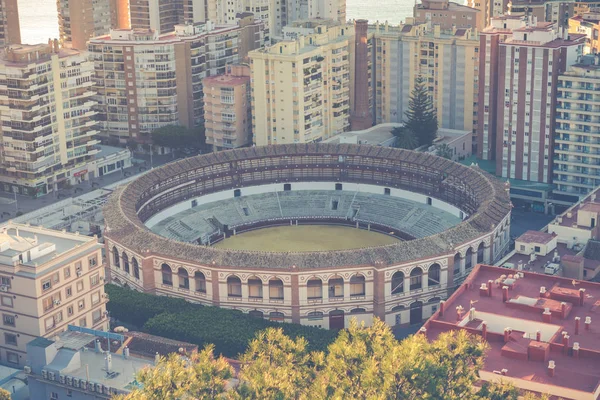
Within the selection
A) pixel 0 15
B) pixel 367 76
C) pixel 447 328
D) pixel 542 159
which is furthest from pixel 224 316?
pixel 0 15

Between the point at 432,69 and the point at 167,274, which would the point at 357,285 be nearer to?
the point at 167,274

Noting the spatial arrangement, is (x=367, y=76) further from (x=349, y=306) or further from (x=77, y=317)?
(x=77, y=317)

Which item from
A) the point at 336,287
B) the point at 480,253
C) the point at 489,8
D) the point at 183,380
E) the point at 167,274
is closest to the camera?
the point at 183,380

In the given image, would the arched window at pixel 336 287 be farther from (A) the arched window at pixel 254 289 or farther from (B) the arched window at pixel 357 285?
(A) the arched window at pixel 254 289

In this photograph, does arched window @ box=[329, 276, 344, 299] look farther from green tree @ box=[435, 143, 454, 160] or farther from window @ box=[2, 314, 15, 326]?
green tree @ box=[435, 143, 454, 160]

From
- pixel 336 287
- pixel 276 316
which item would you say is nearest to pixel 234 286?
pixel 276 316

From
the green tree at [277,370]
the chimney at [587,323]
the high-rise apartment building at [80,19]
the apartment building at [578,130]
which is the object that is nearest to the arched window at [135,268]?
the green tree at [277,370]
